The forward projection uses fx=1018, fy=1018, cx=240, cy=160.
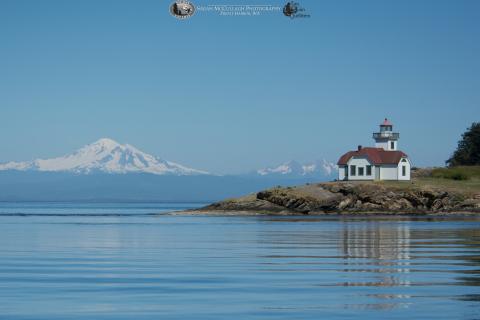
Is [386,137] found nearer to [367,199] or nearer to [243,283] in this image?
[367,199]

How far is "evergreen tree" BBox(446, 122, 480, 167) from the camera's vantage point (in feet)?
633

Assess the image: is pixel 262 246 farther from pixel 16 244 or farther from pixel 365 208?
pixel 365 208

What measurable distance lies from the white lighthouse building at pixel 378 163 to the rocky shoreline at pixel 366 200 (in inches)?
346

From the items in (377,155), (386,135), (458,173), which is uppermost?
(386,135)

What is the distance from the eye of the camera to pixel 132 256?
4772cm

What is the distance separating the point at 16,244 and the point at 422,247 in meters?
23.5

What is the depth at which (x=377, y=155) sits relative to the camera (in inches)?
6329

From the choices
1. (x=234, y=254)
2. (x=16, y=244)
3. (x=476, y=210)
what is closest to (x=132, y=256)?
(x=234, y=254)

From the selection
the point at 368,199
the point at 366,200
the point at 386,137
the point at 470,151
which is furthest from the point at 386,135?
the point at 470,151

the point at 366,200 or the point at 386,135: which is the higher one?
the point at 386,135

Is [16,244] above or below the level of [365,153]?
below

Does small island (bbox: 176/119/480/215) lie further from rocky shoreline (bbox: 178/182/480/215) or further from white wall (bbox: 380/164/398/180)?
white wall (bbox: 380/164/398/180)

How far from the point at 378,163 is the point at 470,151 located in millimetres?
41344

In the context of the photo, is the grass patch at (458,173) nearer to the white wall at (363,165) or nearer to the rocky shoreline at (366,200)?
the white wall at (363,165)
